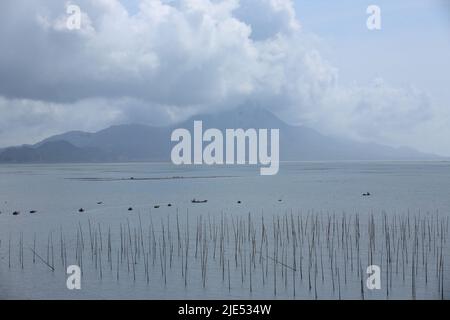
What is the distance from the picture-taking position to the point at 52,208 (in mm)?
22719

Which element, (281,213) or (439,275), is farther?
(281,213)

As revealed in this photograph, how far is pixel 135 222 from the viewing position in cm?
1725

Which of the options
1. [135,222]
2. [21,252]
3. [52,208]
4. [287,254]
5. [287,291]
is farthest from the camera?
[52,208]

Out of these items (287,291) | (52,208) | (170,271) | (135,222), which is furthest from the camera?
(52,208)

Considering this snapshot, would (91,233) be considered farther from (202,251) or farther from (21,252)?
(202,251)
